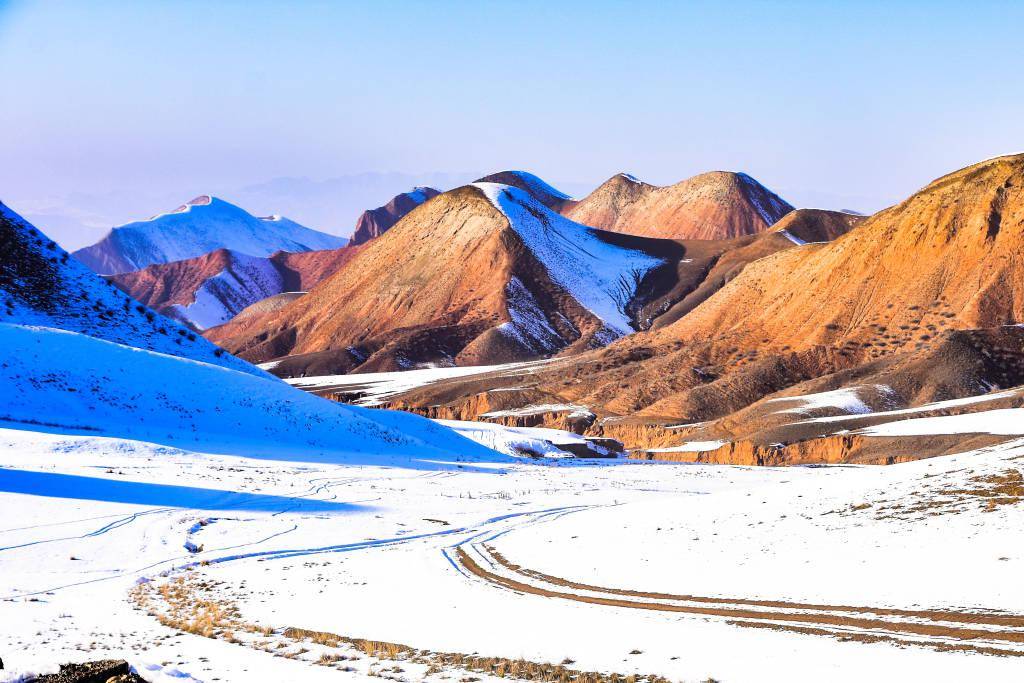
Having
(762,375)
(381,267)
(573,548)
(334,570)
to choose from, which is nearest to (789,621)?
(573,548)

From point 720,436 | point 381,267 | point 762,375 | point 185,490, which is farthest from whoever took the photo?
point 381,267

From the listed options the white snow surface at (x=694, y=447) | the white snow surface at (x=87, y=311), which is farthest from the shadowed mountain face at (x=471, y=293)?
the white snow surface at (x=694, y=447)

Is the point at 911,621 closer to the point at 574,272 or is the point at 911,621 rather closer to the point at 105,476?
the point at 105,476

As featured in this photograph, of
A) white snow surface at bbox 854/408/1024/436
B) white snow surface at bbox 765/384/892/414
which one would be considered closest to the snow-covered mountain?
white snow surface at bbox 854/408/1024/436

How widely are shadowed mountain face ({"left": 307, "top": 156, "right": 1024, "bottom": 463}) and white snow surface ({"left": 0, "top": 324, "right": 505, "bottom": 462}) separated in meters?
24.3

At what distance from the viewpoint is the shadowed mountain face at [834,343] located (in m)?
72.6

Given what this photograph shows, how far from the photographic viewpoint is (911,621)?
14.6 meters

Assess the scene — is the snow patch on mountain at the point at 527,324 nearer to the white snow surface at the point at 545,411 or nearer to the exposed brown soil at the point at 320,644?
the white snow surface at the point at 545,411

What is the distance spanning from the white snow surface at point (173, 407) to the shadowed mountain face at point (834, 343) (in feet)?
79.6

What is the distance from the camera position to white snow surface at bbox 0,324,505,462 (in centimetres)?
4656

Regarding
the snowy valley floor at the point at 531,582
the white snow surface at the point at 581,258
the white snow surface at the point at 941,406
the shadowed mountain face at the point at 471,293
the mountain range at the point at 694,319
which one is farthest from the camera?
the white snow surface at the point at 581,258

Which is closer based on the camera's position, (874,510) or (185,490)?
(874,510)

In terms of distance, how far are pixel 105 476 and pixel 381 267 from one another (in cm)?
13379

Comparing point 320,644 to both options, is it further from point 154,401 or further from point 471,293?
point 471,293
